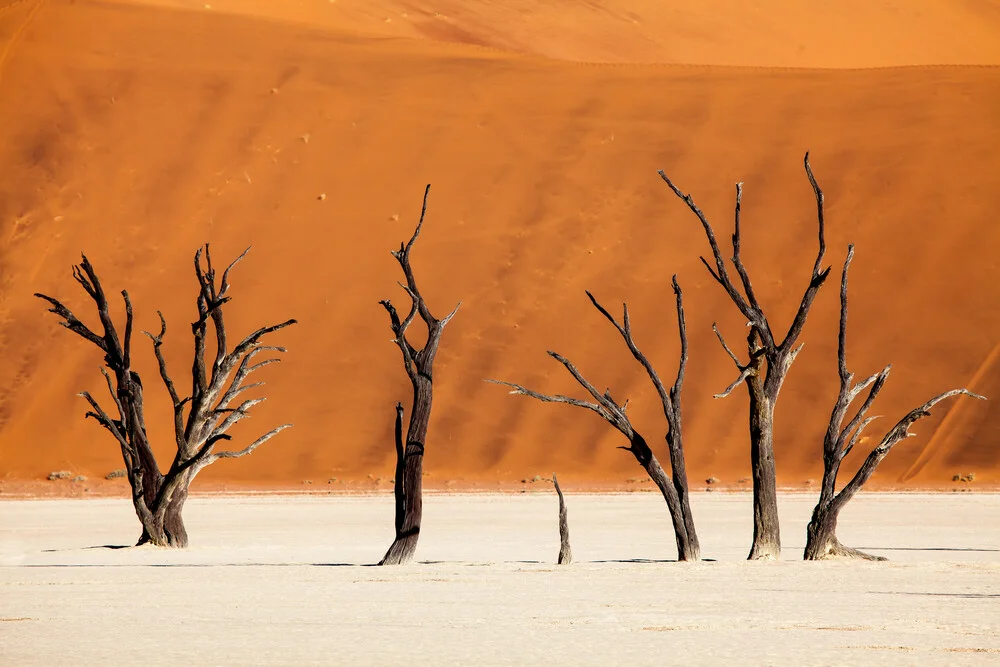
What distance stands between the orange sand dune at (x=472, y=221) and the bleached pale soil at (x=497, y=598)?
516 inches

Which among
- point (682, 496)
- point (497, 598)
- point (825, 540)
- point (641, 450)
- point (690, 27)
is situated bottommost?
point (497, 598)

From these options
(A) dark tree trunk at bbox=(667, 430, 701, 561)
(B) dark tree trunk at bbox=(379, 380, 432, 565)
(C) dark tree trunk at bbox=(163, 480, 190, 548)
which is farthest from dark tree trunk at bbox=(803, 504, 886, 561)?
(C) dark tree trunk at bbox=(163, 480, 190, 548)

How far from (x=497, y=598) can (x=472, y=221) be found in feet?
98.5

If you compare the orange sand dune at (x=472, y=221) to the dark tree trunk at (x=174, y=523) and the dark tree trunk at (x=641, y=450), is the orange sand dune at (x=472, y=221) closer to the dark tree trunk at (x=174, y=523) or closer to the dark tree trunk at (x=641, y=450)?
the dark tree trunk at (x=174, y=523)

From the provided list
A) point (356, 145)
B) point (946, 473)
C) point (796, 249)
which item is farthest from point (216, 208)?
point (946, 473)

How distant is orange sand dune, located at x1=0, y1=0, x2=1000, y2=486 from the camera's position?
36.5 metres

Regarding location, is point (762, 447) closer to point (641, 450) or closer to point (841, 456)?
point (841, 456)

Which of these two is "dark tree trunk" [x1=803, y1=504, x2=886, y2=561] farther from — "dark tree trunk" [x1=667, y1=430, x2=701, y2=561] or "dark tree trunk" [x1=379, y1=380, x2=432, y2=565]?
"dark tree trunk" [x1=379, y1=380, x2=432, y2=565]

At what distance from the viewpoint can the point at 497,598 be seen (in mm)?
12477

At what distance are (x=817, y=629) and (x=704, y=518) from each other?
1431 centimetres

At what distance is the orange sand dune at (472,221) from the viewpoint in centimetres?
3650

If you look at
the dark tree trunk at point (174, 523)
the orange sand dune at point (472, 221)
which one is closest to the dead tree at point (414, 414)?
the dark tree trunk at point (174, 523)

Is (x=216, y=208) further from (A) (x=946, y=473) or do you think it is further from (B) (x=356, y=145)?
(A) (x=946, y=473)

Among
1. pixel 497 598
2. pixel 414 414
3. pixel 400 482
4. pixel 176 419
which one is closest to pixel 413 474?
pixel 400 482
